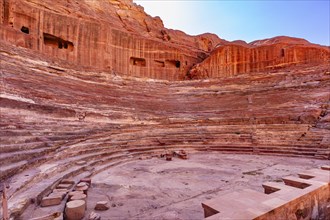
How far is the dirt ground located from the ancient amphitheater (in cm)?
4

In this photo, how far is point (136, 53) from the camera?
82.0 feet

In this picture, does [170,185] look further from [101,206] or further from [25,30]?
[25,30]

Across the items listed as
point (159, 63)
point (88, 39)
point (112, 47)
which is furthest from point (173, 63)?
point (88, 39)

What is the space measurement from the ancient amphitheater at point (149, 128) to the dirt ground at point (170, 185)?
0.12ft

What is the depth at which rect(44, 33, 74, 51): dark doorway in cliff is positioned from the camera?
19953mm

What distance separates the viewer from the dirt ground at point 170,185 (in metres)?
3.56

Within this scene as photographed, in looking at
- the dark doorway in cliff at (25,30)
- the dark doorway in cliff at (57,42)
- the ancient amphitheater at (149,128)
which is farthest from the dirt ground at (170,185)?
the dark doorway in cliff at (25,30)

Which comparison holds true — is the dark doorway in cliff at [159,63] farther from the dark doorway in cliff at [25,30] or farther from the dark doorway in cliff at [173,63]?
the dark doorway in cliff at [25,30]

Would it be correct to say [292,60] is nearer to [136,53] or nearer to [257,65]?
[257,65]

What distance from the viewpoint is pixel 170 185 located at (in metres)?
4.97

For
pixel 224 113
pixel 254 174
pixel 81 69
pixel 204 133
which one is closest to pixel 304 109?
pixel 224 113

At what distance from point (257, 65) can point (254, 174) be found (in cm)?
2388

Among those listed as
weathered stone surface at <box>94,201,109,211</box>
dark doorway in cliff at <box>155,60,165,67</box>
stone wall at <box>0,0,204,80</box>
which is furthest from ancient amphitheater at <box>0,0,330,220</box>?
dark doorway in cliff at <box>155,60,165,67</box>

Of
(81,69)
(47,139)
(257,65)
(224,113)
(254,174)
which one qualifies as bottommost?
(254,174)
